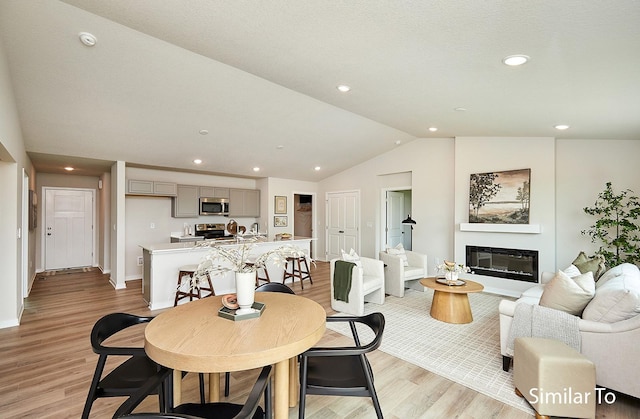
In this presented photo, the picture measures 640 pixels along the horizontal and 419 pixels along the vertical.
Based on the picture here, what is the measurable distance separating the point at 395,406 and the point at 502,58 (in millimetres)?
2619

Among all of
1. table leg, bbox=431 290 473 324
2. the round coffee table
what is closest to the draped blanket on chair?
the round coffee table

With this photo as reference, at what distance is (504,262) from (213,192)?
597cm

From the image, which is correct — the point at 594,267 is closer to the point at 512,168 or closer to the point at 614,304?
the point at 614,304

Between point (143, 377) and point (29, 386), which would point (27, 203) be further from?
point (143, 377)

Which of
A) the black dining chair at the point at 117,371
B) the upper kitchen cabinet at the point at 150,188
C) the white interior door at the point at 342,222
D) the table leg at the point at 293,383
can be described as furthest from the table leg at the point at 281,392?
the white interior door at the point at 342,222

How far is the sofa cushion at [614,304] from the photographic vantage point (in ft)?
6.79

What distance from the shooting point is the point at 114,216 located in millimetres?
5570

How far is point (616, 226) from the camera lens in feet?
14.0

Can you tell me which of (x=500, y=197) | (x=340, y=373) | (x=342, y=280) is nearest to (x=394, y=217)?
(x=500, y=197)

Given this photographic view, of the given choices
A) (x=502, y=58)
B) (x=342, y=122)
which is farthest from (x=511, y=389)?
(x=342, y=122)

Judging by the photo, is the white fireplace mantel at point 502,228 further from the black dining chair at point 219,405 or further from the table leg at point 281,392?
the black dining chair at point 219,405

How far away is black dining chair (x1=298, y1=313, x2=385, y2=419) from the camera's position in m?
1.63

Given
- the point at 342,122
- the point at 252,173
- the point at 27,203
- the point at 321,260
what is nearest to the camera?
the point at 27,203

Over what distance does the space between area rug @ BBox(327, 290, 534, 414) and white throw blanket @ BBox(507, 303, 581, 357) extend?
0.32 m
